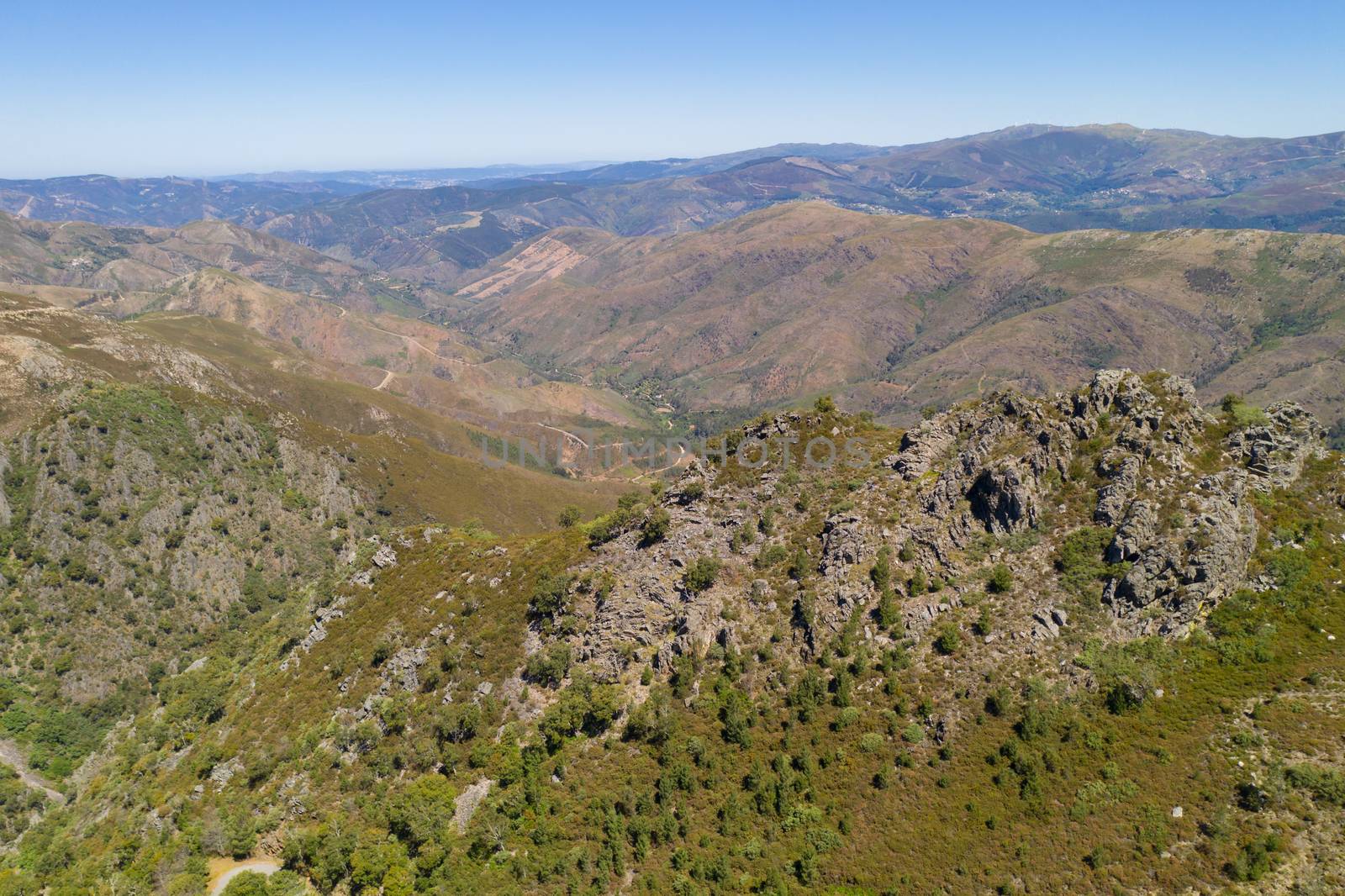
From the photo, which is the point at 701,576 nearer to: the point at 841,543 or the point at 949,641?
the point at 841,543

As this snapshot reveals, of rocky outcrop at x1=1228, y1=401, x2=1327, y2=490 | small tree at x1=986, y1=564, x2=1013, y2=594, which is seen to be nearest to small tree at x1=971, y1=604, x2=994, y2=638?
small tree at x1=986, y1=564, x2=1013, y2=594

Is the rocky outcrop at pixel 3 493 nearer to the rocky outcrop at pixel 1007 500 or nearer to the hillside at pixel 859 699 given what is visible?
the hillside at pixel 859 699

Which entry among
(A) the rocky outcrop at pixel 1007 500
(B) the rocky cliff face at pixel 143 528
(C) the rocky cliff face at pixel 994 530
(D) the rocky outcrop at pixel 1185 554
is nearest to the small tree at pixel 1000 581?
(C) the rocky cliff face at pixel 994 530

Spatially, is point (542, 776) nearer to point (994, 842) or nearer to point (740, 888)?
point (740, 888)

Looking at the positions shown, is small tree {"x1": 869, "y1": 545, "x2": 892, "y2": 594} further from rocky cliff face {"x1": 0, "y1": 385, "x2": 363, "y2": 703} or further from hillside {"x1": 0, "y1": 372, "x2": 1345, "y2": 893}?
rocky cliff face {"x1": 0, "y1": 385, "x2": 363, "y2": 703}

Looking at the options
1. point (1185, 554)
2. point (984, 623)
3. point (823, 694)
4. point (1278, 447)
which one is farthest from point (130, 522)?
point (1278, 447)

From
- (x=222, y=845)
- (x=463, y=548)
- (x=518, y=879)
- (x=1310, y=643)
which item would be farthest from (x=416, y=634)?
(x=1310, y=643)

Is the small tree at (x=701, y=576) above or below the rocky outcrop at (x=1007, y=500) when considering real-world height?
below

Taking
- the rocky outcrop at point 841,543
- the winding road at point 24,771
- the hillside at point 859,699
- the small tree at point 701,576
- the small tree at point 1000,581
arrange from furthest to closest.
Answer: the winding road at point 24,771 → the small tree at point 701,576 → the rocky outcrop at point 841,543 → the small tree at point 1000,581 → the hillside at point 859,699
